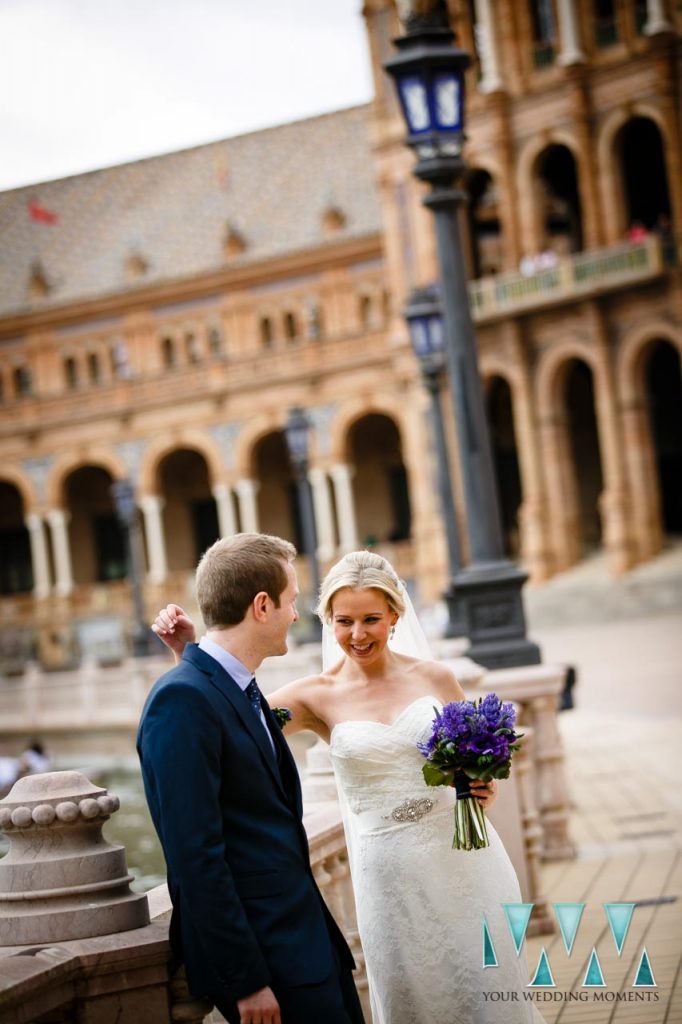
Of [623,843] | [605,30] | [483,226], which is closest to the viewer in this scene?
→ [623,843]

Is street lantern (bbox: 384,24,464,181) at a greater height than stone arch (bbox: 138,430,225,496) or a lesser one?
lesser

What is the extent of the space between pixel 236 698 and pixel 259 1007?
65cm

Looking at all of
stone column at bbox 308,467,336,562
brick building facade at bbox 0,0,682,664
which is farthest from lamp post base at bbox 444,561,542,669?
A: stone column at bbox 308,467,336,562

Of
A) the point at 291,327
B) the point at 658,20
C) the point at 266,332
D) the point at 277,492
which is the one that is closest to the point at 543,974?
the point at 658,20

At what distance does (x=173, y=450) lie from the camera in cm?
4609

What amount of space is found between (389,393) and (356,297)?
4.04 metres

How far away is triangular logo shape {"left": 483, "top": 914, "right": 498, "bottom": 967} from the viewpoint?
13.4ft

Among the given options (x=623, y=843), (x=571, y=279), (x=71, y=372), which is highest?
(x=71, y=372)

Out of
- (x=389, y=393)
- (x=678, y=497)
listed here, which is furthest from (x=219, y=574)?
(x=389, y=393)

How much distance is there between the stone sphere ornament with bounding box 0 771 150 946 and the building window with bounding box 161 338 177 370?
43.3m

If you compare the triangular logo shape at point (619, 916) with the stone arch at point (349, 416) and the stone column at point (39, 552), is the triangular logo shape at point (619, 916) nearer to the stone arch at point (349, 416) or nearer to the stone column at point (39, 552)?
the stone arch at point (349, 416)

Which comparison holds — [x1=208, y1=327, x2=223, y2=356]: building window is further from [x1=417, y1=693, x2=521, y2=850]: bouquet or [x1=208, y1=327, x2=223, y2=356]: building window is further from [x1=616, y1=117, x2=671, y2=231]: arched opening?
[x1=417, y1=693, x2=521, y2=850]: bouquet

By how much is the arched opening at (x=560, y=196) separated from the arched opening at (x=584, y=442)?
352cm

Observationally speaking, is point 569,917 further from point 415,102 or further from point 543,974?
point 415,102
